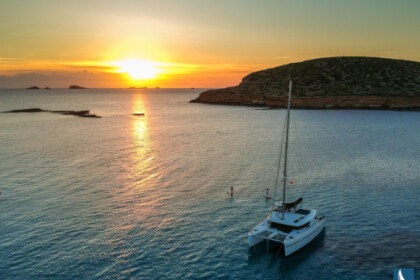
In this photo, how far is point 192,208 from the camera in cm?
4225

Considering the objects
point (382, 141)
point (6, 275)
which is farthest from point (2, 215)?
point (382, 141)

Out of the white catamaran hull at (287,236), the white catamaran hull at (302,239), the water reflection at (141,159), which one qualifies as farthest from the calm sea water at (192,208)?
the white catamaran hull at (287,236)

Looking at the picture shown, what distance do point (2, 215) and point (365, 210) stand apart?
41.6 meters

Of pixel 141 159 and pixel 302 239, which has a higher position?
pixel 141 159

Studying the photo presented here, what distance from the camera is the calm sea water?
98.7 ft

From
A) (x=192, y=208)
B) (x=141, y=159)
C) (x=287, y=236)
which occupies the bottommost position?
(x=192, y=208)

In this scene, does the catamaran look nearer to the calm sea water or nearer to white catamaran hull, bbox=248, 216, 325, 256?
white catamaran hull, bbox=248, 216, 325, 256

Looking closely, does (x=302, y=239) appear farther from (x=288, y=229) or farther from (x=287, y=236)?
(x=288, y=229)

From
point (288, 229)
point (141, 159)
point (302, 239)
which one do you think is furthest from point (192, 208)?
point (141, 159)

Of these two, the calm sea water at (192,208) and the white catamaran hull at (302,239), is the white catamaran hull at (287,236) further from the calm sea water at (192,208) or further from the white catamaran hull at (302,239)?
the calm sea water at (192,208)

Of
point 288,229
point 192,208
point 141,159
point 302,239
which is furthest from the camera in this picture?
point 141,159

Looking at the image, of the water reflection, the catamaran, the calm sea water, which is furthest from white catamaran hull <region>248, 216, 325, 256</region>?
the water reflection

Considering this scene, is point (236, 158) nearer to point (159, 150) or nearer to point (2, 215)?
point (159, 150)

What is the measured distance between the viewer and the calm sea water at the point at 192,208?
30.1 meters
